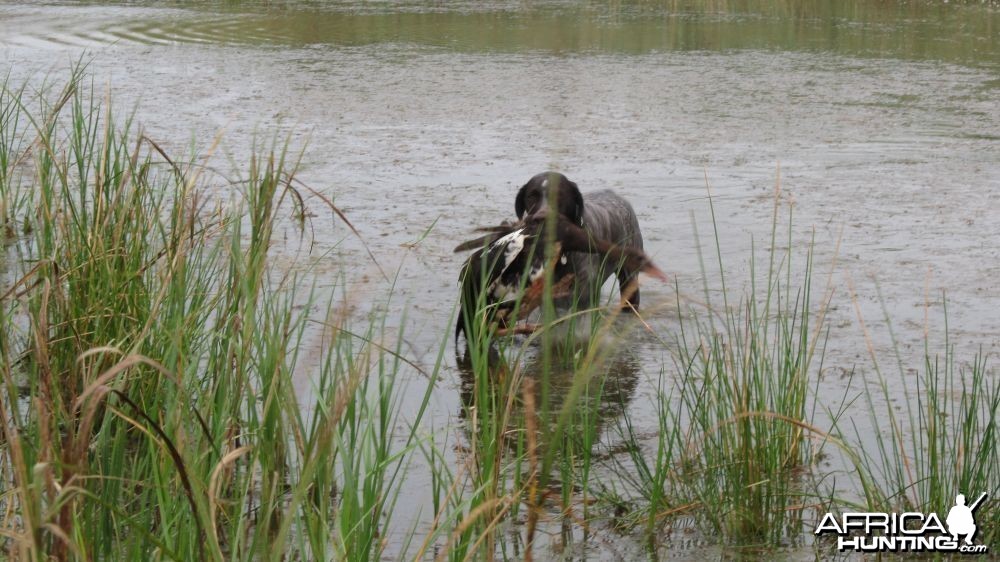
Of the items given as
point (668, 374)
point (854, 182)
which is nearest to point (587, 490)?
point (668, 374)

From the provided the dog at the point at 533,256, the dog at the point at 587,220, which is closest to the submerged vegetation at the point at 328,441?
the dog at the point at 533,256

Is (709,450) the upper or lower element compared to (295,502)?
lower

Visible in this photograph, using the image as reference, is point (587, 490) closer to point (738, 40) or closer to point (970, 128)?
point (970, 128)

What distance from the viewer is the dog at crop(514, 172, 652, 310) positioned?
16.8ft

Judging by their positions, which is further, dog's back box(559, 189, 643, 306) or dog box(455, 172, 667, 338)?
dog's back box(559, 189, 643, 306)

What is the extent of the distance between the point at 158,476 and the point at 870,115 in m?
8.90

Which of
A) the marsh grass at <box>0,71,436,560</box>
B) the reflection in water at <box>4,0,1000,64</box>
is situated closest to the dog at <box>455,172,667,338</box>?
the marsh grass at <box>0,71,436,560</box>

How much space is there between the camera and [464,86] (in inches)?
476

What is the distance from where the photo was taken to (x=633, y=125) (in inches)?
407

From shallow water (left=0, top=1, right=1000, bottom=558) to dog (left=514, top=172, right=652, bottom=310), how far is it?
0.28m

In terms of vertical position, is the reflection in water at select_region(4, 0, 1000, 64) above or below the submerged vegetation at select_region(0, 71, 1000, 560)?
above

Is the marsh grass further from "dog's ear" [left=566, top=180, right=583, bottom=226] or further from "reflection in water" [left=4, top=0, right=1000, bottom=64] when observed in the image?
"reflection in water" [left=4, top=0, right=1000, bottom=64]

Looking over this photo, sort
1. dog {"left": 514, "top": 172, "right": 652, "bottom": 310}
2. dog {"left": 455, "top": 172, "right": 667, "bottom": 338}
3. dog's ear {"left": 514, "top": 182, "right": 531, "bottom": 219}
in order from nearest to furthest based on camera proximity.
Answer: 1. dog {"left": 455, "top": 172, "right": 667, "bottom": 338}
2. dog {"left": 514, "top": 172, "right": 652, "bottom": 310}
3. dog's ear {"left": 514, "top": 182, "right": 531, "bottom": 219}

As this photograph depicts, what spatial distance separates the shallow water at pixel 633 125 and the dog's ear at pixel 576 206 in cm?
33
